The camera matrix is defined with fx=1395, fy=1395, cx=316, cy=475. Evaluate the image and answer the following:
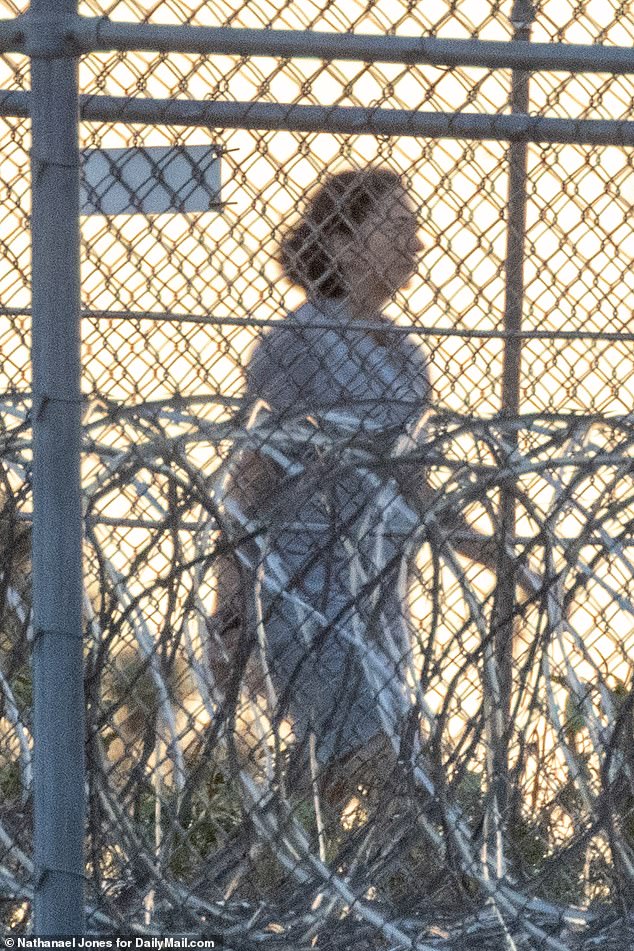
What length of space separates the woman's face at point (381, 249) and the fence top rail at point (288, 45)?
25.5 inches

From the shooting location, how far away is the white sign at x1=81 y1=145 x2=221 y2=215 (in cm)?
201

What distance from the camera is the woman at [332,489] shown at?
229 centimetres

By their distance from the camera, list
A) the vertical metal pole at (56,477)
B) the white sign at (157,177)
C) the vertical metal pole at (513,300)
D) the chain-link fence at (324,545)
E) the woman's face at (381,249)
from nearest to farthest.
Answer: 1. the vertical metal pole at (56,477)
2. the white sign at (157,177)
3. the chain-link fence at (324,545)
4. the woman's face at (381,249)
5. the vertical metal pole at (513,300)

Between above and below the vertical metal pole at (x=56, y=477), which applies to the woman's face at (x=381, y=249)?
above

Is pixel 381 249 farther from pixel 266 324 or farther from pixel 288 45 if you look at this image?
pixel 288 45

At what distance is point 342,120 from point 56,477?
0.77 meters

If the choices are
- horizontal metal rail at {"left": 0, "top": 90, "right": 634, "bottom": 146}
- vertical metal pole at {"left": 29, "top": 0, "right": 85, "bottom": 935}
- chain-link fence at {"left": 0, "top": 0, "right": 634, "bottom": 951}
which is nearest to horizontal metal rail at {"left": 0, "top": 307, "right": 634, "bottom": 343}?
chain-link fence at {"left": 0, "top": 0, "right": 634, "bottom": 951}

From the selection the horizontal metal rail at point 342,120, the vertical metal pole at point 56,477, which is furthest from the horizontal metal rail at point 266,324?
the vertical metal pole at point 56,477

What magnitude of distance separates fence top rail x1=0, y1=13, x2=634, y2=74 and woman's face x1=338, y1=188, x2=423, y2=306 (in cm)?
65

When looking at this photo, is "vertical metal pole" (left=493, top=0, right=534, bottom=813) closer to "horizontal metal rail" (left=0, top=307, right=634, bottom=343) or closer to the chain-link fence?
the chain-link fence

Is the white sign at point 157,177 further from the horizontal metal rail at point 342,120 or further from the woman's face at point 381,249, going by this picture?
the woman's face at point 381,249

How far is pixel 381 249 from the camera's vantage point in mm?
2832

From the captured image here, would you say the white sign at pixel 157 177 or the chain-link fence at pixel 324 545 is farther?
the chain-link fence at pixel 324 545

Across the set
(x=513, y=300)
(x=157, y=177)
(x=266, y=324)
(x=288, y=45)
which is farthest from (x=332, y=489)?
(x=513, y=300)
